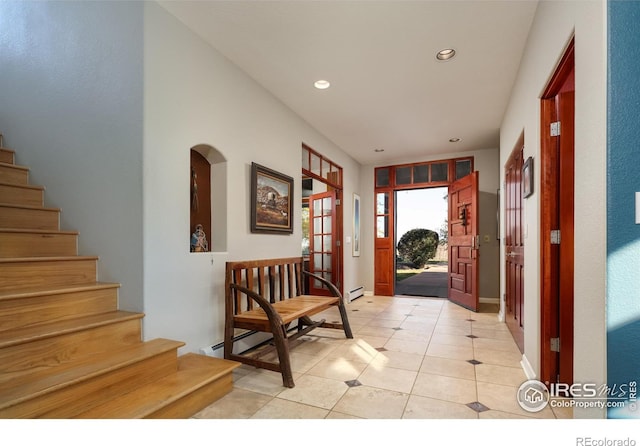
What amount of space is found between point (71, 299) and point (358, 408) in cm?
192

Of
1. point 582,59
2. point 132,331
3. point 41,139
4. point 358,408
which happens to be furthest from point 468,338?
point 41,139

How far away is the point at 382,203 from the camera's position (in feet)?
21.7

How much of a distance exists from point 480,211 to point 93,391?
583cm

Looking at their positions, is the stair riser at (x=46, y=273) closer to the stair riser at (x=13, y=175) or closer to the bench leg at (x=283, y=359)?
the stair riser at (x=13, y=175)

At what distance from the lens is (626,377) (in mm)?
1118

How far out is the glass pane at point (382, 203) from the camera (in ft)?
21.6

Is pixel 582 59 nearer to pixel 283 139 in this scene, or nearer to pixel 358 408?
pixel 358 408

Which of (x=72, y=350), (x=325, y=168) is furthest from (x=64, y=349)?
(x=325, y=168)

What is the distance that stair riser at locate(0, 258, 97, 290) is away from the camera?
1.99 metres

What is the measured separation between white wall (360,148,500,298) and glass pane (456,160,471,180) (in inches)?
5.1

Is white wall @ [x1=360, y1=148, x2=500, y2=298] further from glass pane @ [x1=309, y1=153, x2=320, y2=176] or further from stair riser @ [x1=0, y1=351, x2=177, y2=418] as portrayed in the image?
stair riser @ [x1=0, y1=351, x2=177, y2=418]

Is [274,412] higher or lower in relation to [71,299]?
lower

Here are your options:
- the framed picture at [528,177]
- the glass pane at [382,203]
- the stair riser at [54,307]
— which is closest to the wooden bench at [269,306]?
the stair riser at [54,307]

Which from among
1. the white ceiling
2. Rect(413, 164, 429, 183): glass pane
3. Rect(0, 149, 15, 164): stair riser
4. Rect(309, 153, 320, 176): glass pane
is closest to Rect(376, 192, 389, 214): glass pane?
Rect(413, 164, 429, 183): glass pane
